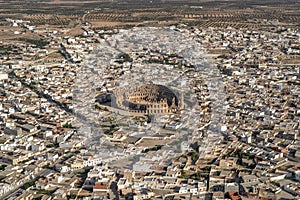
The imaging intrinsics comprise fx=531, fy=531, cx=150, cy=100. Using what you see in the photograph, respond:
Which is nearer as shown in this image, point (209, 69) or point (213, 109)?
point (213, 109)

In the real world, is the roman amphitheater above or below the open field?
above

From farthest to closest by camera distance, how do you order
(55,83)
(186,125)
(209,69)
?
(209,69) → (55,83) → (186,125)

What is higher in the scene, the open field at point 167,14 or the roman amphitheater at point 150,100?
the roman amphitheater at point 150,100

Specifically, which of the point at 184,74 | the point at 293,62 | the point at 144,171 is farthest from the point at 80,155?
the point at 293,62

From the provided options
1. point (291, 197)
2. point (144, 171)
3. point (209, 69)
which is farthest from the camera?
point (209, 69)

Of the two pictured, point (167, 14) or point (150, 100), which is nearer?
point (150, 100)

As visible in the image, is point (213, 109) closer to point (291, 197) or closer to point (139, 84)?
point (139, 84)

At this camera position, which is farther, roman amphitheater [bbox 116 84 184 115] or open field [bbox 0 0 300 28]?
open field [bbox 0 0 300 28]

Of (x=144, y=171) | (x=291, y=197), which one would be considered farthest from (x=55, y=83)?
(x=291, y=197)

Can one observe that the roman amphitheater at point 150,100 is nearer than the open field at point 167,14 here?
Yes

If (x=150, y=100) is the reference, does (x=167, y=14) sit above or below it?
below
